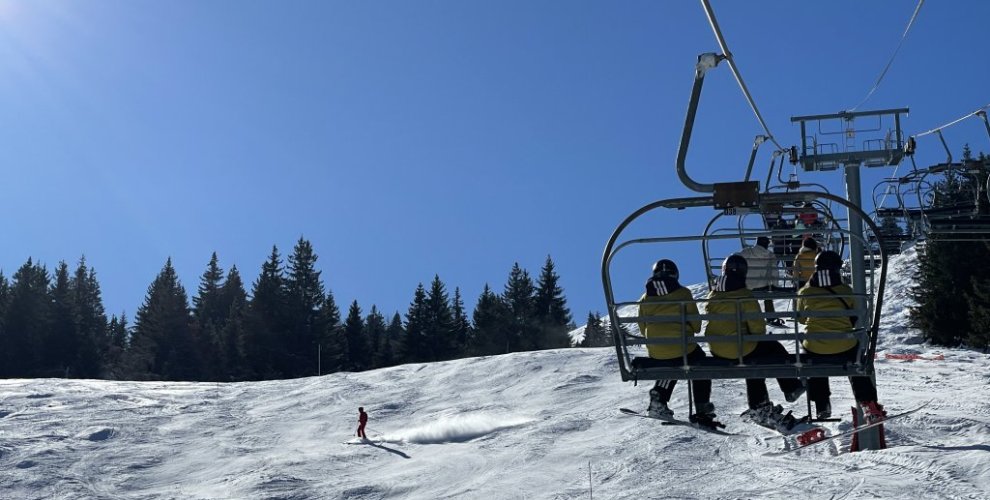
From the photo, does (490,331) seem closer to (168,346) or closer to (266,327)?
(266,327)

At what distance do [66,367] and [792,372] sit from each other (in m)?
62.4

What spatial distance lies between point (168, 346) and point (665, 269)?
6170cm

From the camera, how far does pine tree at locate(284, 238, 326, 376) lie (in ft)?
193

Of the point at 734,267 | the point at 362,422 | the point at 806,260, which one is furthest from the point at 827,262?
the point at 362,422

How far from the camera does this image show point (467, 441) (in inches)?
781

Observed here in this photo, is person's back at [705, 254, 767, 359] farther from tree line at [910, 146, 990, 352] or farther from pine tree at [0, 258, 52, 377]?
pine tree at [0, 258, 52, 377]

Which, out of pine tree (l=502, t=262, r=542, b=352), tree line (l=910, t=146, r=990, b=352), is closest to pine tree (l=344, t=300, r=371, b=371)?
pine tree (l=502, t=262, r=542, b=352)

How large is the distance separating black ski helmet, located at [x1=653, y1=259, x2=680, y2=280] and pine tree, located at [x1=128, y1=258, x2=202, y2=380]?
188 feet

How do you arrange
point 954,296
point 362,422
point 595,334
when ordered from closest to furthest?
point 362,422 < point 954,296 < point 595,334

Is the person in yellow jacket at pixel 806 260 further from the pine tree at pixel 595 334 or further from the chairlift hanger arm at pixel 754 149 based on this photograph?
the pine tree at pixel 595 334

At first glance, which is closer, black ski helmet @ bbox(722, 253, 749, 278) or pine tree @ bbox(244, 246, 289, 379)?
black ski helmet @ bbox(722, 253, 749, 278)

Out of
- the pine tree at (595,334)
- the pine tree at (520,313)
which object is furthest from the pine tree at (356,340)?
the pine tree at (595,334)

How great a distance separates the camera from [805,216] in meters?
13.4

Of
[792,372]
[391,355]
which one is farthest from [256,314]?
[792,372]
